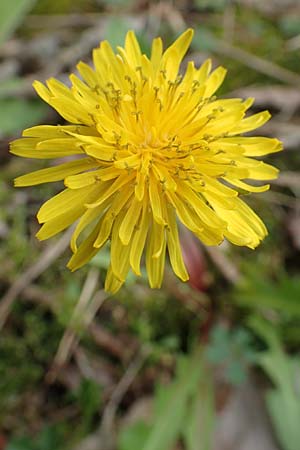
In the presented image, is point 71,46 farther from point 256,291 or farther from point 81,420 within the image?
point 81,420

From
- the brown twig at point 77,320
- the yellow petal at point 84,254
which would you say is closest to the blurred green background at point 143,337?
the brown twig at point 77,320

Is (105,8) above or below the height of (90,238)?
above

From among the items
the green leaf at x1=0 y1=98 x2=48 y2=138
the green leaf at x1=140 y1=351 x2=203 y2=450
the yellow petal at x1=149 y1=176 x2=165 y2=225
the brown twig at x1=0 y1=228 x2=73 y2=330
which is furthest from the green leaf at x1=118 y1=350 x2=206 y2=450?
the green leaf at x1=0 y1=98 x2=48 y2=138

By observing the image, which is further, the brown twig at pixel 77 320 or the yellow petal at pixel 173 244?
the brown twig at pixel 77 320

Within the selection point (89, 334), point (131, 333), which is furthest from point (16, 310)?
point (131, 333)

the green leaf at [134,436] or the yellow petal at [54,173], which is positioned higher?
the yellow petal at [54,173]

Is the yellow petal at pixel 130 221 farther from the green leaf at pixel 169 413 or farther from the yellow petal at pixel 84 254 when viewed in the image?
the green leaf at pixel 169 413

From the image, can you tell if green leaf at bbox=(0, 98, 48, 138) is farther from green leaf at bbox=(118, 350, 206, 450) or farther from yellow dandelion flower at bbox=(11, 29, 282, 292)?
green leaf at bbox=(118, 350, 206, 450)
